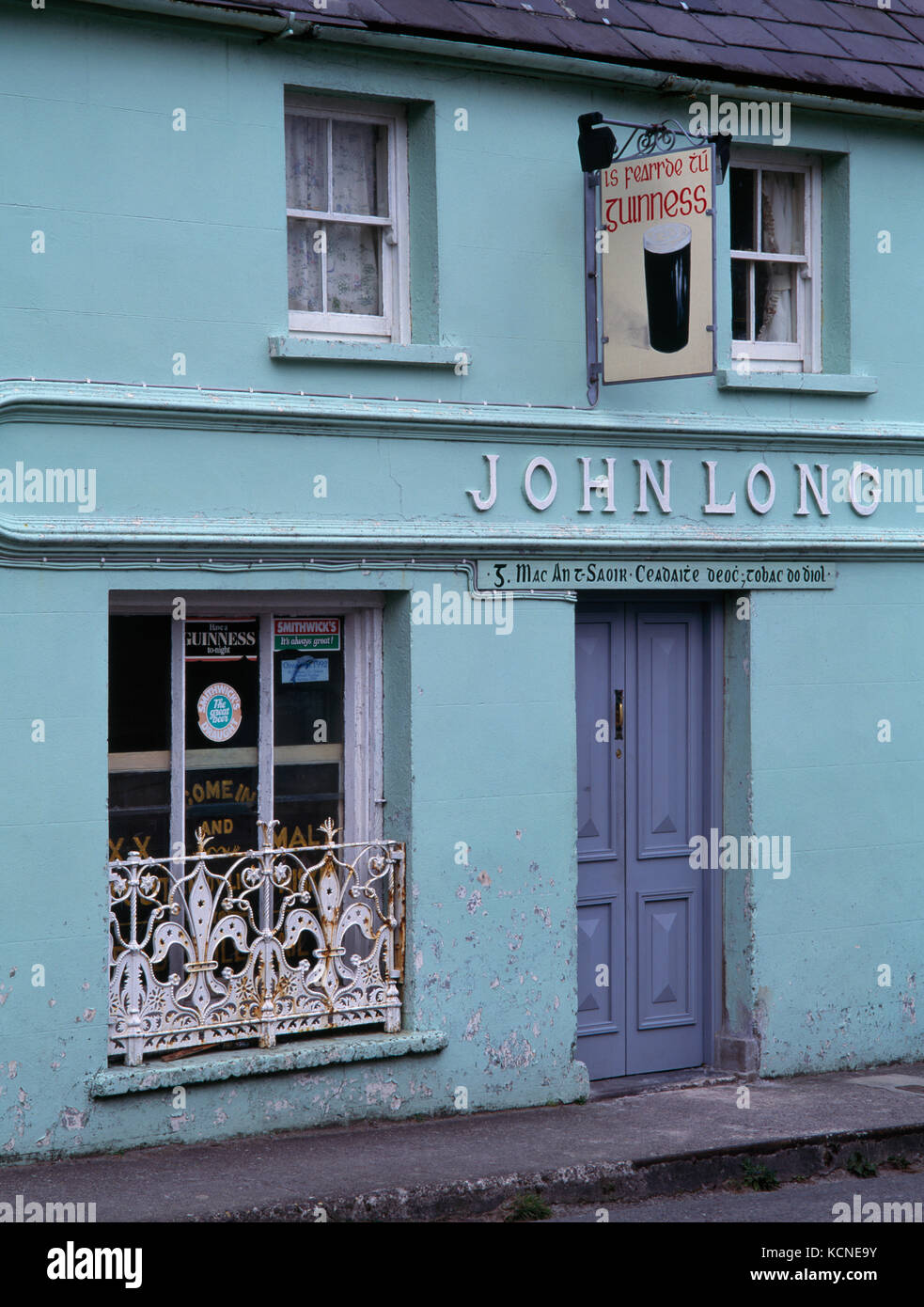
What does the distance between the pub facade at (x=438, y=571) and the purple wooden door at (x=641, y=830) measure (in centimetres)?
2

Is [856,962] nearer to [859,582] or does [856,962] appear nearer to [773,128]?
[859,582]

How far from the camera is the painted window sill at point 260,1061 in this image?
7.72 meters

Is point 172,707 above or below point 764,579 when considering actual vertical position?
below

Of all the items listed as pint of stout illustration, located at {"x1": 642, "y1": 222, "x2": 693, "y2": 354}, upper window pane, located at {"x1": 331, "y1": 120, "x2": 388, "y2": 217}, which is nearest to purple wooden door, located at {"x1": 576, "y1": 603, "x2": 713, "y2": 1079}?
pint of stout illustration, located at {"x1": 642, "y1": 222, "x2": 693, "y2": 354}

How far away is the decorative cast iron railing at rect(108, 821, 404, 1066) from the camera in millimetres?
7902

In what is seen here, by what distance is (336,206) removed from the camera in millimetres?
8641

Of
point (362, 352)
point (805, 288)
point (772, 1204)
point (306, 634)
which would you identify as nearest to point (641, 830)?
point (306, 634)

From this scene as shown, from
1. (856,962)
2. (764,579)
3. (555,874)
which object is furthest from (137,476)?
(856,962)

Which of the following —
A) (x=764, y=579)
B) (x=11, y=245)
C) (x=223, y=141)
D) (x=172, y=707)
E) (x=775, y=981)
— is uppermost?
(x=223, y=141)

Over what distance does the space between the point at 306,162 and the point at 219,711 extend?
2.83m

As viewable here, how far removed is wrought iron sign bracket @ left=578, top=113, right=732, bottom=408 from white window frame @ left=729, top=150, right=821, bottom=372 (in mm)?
954

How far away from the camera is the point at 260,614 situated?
8.53 metres

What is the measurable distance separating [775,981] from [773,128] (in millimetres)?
4909

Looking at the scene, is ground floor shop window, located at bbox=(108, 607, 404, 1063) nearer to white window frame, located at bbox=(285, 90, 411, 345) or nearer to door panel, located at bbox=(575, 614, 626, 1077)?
door panel, located at bbox=(575, 614, 626, 1077)
